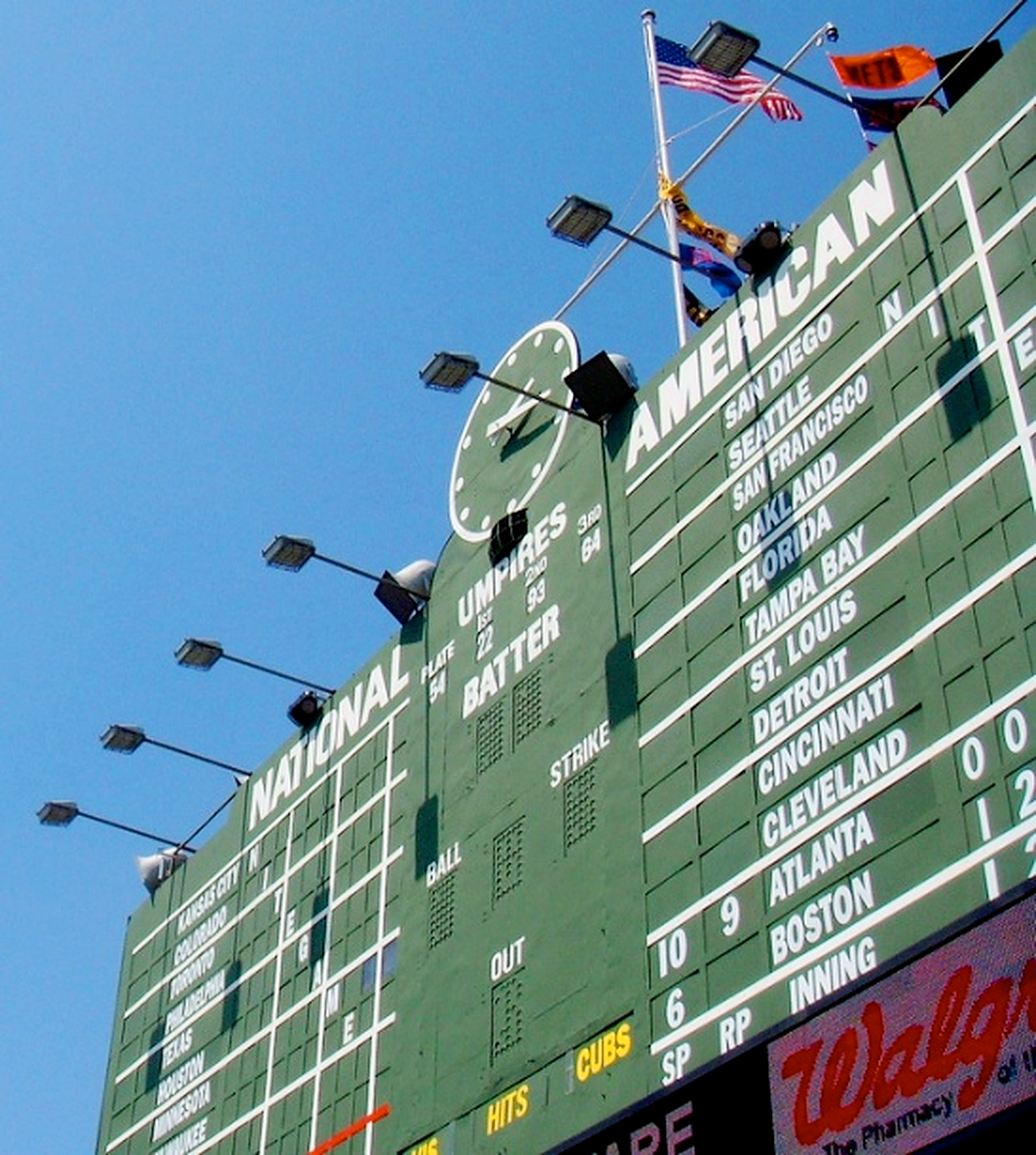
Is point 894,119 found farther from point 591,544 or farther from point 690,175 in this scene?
point 591,544

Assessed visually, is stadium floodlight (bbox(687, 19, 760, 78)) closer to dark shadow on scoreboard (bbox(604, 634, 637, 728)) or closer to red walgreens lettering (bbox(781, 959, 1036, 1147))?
dark shadow on scoreboard (bbox(604, 634, 637, 728))

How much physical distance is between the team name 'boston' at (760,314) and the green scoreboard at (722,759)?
3 cm

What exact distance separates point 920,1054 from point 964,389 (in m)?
3.37

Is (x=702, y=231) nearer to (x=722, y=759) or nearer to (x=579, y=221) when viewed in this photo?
(x=579, y=221)

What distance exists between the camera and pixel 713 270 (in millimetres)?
15062

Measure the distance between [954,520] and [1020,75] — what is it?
227 centimetres

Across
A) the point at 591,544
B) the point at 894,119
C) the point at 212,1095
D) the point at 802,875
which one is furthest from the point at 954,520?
the point at 212,1095

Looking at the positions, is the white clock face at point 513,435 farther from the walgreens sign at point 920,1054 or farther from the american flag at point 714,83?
the walgreens sign at point 920,1054

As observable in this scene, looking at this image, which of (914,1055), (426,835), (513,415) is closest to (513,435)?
(513,415)

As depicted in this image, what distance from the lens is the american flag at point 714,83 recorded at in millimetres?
14734

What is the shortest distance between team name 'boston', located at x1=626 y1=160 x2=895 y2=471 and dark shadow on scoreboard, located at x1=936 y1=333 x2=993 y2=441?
1274 mm

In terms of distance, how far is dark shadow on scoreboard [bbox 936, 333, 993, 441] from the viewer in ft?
29.9

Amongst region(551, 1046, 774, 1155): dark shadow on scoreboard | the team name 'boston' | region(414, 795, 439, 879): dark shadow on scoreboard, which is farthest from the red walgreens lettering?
region(414, 795, 439, 879): dark shadow on scoreboard

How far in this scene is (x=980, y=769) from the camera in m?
8.38
